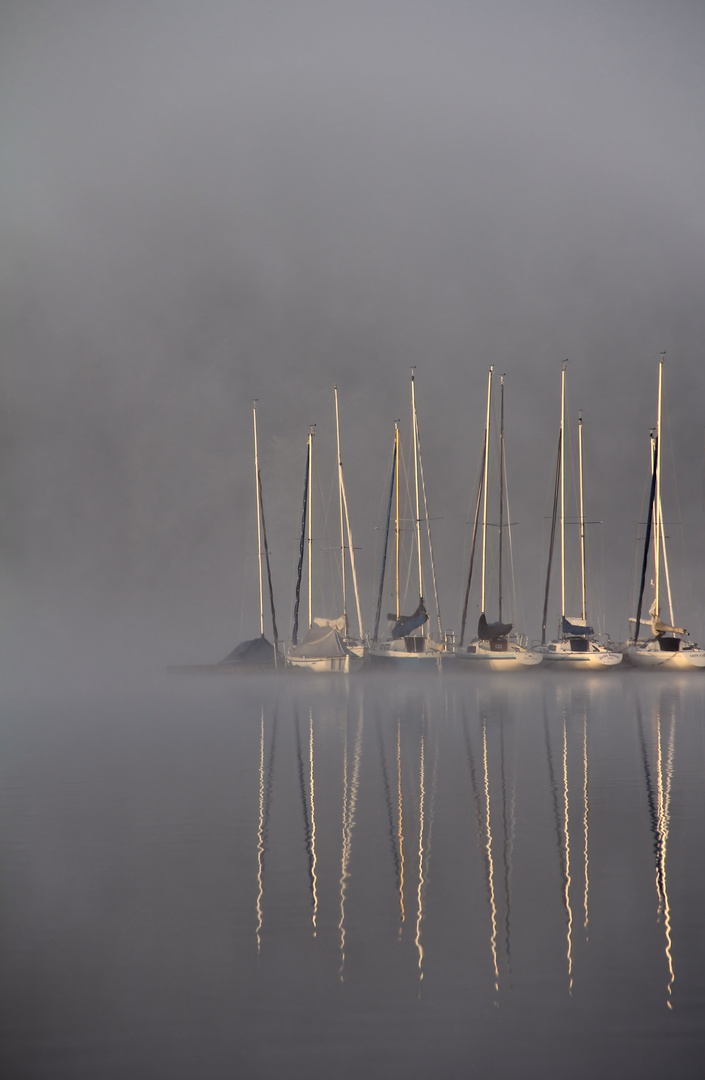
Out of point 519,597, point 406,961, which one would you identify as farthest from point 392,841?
point 519,597

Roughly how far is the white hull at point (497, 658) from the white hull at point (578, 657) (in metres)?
1.08

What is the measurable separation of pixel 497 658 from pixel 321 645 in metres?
7.81

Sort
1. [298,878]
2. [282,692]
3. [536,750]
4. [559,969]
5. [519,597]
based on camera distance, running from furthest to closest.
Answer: [519,597]
[282,692]
[536,750]
[298,878]
[559,969]

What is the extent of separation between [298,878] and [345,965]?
7.64 ft

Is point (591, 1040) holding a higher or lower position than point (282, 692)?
higher

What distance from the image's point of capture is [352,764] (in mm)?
17422

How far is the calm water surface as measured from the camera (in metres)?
6.02

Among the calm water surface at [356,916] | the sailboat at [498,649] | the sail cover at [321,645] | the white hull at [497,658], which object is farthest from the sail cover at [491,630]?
the calm water surface at [356,916]

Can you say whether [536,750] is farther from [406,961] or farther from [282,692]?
[282,692]

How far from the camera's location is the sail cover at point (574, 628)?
5159 centimetres

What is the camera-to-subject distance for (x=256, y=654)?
5381 centimetres

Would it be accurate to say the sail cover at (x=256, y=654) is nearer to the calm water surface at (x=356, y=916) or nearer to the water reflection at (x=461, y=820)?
the water reflection at (x=461, y=820)

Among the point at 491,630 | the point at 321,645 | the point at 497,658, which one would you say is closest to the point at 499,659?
the point at 497,658

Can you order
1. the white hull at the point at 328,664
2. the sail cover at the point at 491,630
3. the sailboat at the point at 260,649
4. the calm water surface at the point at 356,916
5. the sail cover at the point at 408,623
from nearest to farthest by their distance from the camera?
the calm water surface at the point at 356,916, the sail cover at the point at 491,630, the white hull at the point at 328,664, the sail cover at the point at 408,623, the sailboat at the point at 260,649
